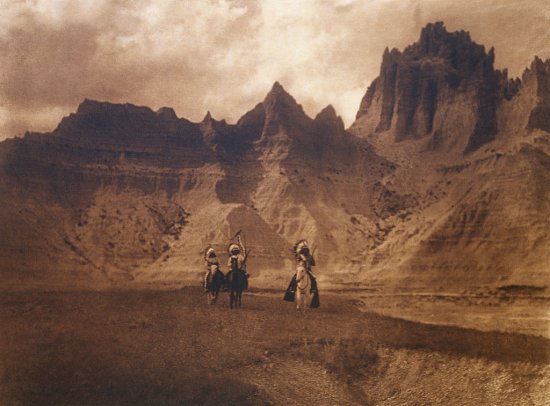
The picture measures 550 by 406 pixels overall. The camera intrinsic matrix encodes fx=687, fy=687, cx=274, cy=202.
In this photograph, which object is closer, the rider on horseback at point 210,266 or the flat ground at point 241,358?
the flat ground at point 241,358

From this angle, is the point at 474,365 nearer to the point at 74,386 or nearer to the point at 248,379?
the point at 248,379

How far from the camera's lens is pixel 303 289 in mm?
31984

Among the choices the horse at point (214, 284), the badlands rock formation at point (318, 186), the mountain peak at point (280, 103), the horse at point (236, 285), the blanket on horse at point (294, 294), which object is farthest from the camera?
the mountain peak at point (280, 103)

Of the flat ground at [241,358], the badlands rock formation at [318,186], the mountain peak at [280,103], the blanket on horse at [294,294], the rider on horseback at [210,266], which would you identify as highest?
the mountain peak at [280,103]

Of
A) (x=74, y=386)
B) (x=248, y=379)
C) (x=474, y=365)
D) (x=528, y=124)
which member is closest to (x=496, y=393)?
(x=474, y=365)

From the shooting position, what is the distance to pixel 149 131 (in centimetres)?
5522

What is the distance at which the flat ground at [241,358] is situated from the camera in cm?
2230

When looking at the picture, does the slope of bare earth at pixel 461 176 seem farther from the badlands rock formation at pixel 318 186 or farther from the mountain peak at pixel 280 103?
the mountain peak at pixel 280 103

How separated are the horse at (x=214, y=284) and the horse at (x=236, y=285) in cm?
42

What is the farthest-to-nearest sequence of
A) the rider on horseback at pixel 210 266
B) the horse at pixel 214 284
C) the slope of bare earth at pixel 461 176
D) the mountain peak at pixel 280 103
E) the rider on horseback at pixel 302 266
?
the mountain peak at pixel 280 103 < the slope of bare earth at pixel 461 176 < the rider on horseback at pixel 210 266 < the rider on horseback at pixel 302 266 < the horse at pixel 214 284

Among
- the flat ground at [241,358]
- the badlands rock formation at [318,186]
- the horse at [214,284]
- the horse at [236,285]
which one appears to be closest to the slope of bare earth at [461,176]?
the badlands rock formation at [318,186]

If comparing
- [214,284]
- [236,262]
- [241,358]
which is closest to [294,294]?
[236,262]

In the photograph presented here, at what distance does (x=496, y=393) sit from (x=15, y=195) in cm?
3155

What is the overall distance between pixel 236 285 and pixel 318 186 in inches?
895
